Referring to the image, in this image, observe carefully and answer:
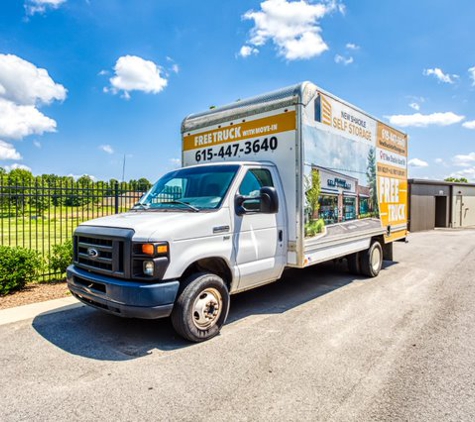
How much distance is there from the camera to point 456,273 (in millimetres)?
8836

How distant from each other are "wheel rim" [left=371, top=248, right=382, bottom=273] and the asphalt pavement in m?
2.07

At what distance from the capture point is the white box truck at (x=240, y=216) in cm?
397

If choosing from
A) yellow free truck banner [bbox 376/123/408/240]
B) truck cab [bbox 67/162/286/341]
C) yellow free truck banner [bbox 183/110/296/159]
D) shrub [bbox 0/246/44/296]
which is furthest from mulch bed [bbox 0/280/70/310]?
yellow free truck banner [bbox 376/123/408/240]

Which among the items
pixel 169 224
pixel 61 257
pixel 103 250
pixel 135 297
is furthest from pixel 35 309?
pixel 169 224

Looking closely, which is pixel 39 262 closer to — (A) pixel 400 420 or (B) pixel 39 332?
(B) pixel 39 332

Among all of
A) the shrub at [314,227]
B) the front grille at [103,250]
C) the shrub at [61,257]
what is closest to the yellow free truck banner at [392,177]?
the shrub at [314,227]

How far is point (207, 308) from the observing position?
4336 mm

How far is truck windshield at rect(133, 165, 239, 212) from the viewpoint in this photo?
475 cm

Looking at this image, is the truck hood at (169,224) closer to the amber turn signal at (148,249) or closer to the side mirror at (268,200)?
the amber turn signal at (148,249)

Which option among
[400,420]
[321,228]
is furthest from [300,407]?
[321,228]

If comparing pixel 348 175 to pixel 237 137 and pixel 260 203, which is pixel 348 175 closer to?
pixel 237 137

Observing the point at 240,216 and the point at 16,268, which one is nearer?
the point at 240,216

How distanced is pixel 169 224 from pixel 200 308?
1.09 meters

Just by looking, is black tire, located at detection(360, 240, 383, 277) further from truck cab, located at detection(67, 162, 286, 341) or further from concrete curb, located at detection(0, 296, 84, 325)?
concrete curb, located at detection(0, 296, 84, 325)
